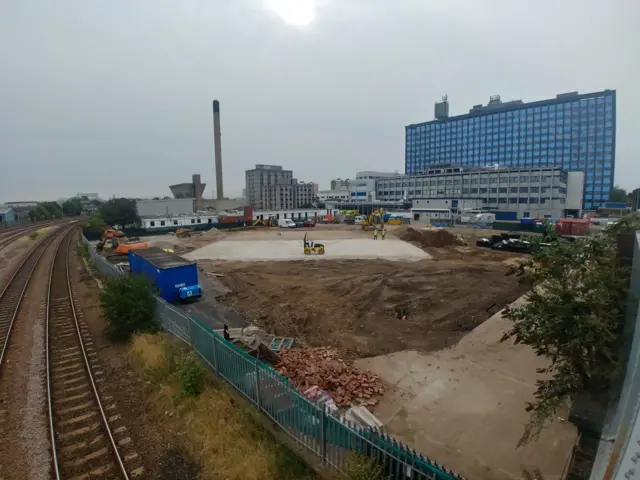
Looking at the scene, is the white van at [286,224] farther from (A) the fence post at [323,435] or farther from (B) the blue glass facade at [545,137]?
(B) the blue glass facade at [545,137]

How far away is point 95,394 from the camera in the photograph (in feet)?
31.7

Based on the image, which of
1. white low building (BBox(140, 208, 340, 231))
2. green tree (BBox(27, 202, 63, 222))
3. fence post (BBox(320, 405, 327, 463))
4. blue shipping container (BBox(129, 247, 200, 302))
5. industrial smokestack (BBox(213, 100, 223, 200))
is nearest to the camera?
fence post (BBox(320, 405, 327, 463))

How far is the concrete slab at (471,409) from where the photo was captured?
7.04 m

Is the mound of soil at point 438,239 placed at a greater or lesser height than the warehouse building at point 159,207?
lesser

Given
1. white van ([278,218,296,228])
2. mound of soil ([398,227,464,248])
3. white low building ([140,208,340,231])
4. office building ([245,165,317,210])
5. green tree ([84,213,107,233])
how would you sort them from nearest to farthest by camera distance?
mound of soil ([398,227,464,248]), green tree ([84,213,107,233]), white low building ([140,208,340,231]), white van ([278,218,296,228]), office building ([245,165,317,210])

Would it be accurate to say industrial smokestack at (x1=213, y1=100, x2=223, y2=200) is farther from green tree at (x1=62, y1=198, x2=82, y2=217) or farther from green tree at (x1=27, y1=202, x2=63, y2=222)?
green tree at (x1=62, y1=198, x2=82, y2=217)

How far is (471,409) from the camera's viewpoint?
348 inches

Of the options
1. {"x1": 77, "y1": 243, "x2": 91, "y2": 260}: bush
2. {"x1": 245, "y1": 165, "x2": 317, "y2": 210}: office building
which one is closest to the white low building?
{"x1": 77, "y1": 243, "x2": 91, "y2": 260}: bush

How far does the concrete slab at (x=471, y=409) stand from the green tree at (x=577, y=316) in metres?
1.80

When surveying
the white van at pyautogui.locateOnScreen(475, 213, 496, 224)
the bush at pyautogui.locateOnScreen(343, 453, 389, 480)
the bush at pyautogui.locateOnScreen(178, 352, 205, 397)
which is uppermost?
the white van at pyautogui.locateOnScreen(475, 213, 496, 224)

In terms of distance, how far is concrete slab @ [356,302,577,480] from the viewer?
7.04 metres

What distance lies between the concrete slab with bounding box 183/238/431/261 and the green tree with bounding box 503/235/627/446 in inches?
1001

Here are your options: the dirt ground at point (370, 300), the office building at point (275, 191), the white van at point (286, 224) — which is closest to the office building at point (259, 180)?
the office building at point (275, 191)

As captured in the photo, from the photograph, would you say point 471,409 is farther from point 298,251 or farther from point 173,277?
point 298,251
